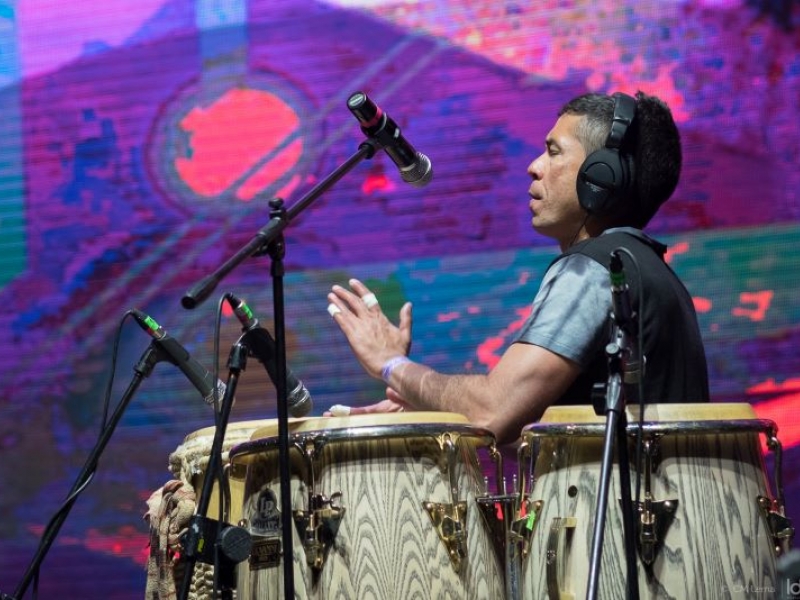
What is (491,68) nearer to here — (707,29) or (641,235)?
(707,29)

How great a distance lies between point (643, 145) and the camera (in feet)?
9.49

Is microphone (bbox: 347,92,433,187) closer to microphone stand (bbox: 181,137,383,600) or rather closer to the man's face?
microphone stand (bbox: 181,137,383,600)

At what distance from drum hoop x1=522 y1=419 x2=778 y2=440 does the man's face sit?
0.80 metres

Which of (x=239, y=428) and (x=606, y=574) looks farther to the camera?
(x=239, y=428)

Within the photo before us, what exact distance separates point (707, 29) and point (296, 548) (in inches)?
90.5

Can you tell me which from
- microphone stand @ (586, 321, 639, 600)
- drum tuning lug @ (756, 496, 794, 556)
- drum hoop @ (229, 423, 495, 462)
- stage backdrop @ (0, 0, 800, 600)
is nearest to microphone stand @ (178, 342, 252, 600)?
drum hoop @ (229, 423, 495, 462)

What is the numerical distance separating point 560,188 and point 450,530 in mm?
1014

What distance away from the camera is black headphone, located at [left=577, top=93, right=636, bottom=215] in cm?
276

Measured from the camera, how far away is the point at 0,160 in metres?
4.43

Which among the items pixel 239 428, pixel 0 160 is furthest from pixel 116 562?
pixel 0 160

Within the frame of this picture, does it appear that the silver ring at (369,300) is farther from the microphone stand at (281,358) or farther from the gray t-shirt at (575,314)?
the microphone stand at (281,358)

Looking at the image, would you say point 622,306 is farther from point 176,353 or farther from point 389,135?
point 176,353

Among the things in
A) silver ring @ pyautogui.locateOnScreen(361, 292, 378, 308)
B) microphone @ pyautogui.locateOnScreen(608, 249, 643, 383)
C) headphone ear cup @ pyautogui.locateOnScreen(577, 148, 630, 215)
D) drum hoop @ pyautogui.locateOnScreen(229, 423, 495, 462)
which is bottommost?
drum hoop @ pyautogui.locateOnScreen(229, 423, 495, 462)

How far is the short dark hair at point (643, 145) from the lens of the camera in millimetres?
2863
